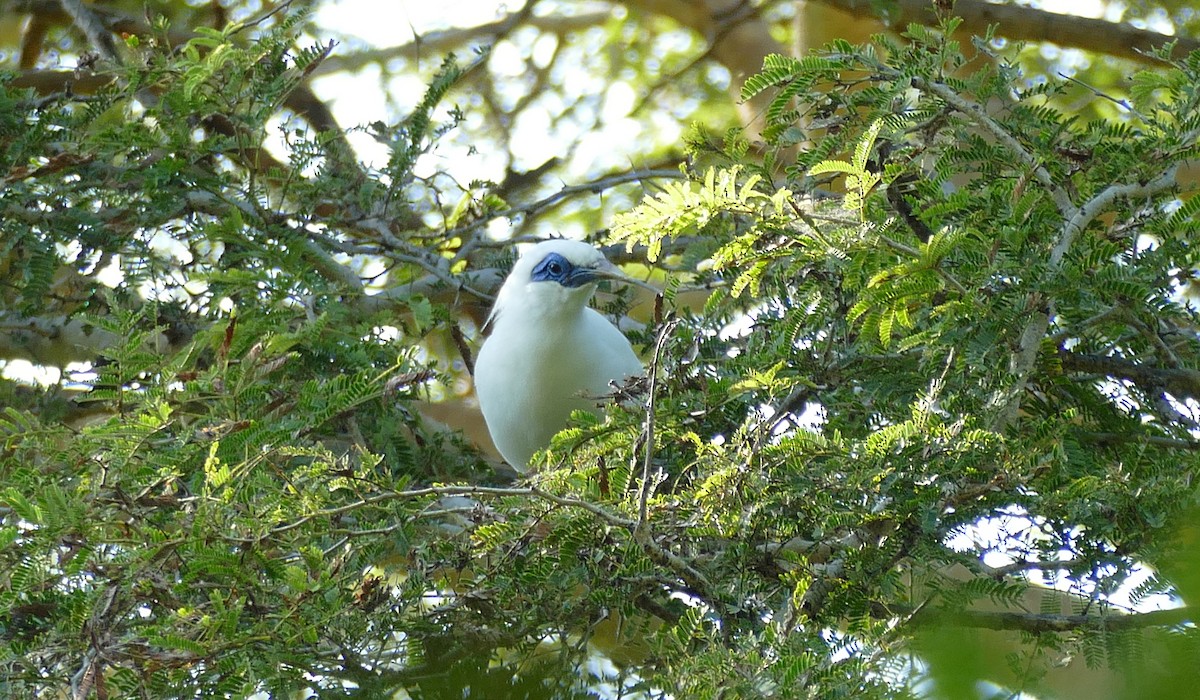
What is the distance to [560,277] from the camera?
4.70m

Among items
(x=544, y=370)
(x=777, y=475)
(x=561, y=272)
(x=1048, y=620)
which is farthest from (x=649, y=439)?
(x=561, y=272)

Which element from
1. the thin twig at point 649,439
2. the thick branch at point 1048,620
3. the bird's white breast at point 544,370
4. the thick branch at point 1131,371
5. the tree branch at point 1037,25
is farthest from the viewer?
the tree branch at point 1037,25

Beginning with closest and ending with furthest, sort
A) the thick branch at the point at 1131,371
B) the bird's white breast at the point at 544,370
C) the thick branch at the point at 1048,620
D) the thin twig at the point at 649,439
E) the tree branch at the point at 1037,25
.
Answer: the thick branch at the point at 1048,620, the thin twig at the point at 649,439, the thick branch at the point at 1131,371, the bird's white breast at the point at 544,370, the tree branch at the point at 1037,25

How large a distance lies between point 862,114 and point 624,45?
595cm

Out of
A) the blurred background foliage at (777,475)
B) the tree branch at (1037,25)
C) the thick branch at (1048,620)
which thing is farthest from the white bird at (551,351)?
the tree branch at (1037,25)

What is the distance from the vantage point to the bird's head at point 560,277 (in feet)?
15.3

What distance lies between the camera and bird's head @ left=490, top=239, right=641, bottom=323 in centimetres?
465

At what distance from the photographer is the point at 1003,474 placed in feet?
7.96

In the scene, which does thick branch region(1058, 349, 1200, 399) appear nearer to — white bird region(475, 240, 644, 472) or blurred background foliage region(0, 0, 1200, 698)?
blurred background foliage region(0, 0, 1200, 698)

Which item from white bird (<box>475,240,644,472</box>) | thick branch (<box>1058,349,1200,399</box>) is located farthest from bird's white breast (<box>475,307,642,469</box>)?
thick branch (<box>1058,349,1200,399</box>)

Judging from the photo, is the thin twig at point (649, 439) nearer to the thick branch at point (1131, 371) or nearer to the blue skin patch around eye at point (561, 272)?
the thick branch at point (1131, 371)

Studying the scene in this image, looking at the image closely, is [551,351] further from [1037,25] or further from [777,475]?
[1037,25]

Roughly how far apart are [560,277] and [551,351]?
296mm

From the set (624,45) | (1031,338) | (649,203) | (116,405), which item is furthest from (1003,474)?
(624,45)
